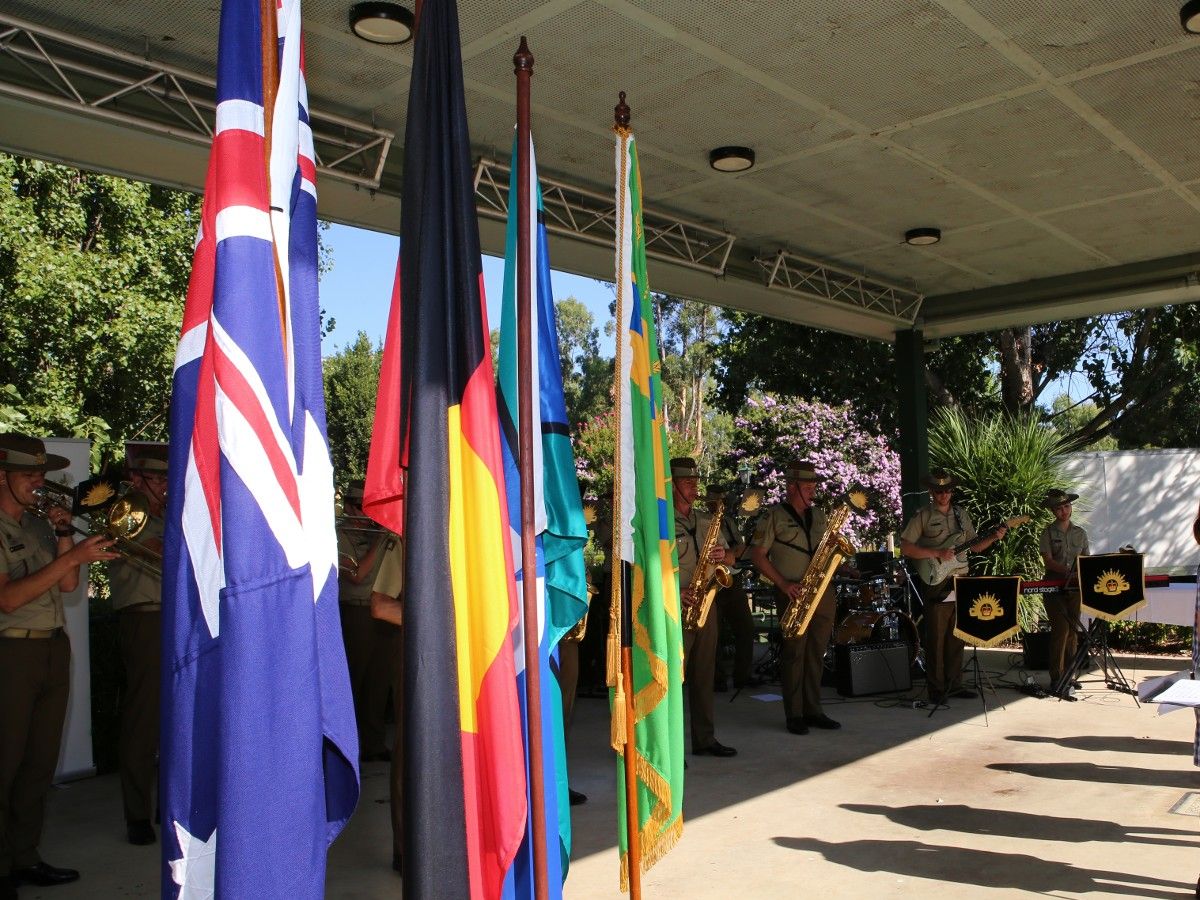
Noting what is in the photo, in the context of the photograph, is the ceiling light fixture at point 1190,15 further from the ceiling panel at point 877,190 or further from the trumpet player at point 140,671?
the trumpet player at point 140,671

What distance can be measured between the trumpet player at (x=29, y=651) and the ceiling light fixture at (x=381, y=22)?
272cm

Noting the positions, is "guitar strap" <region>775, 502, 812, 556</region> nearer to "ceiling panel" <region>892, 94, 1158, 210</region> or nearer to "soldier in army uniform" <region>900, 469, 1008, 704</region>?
"soldier in army uniform" <region>900, 469, 1008, 704</region>

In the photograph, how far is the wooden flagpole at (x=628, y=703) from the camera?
11.9 ft

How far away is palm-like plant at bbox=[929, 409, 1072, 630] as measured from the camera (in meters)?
13.1

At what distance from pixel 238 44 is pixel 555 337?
1349mm

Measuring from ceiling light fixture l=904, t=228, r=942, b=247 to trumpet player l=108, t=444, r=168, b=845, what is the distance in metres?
6.85

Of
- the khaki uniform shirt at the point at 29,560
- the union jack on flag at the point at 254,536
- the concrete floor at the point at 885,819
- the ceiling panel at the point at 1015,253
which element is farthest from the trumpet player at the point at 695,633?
the union jack on flag at the point at 254,536

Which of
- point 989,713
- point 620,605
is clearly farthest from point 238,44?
point 989,713

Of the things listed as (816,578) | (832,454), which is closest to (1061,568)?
(816,578)

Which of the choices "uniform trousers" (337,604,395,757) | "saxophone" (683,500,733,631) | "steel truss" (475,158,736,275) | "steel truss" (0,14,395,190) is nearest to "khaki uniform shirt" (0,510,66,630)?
"steel truss" (0,14,395,190)

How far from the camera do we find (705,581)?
791 centimetres

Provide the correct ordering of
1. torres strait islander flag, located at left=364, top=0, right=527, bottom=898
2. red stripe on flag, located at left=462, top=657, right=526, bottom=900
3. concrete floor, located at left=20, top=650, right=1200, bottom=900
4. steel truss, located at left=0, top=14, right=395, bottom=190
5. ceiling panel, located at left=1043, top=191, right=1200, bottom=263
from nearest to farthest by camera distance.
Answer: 1. torres strait islander flag, located at left=364, top=0, right=527, bottom=898
2. red stripe on flag, located at left=462, top=657, right=526, bottom=900
3. concrete floor, located at left=20, top=650, right=1200, bottom=900
4. steel truss, located at left=0, top=14, right=395, bottom=190
5. ceiling panel, located at left=1043, top=191, right=1200, bottom=263

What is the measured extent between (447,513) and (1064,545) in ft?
29.5

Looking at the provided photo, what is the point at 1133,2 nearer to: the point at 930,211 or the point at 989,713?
the point at 930,211
